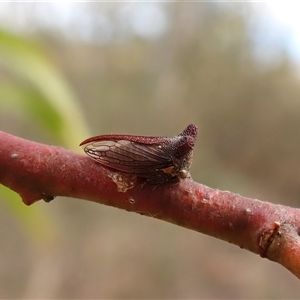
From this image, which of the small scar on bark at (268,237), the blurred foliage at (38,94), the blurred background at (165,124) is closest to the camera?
the small scar on bark at (268,237)

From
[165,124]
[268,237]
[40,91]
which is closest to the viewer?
[268,237]

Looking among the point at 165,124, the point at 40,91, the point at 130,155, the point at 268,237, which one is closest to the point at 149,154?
the point at 130,155

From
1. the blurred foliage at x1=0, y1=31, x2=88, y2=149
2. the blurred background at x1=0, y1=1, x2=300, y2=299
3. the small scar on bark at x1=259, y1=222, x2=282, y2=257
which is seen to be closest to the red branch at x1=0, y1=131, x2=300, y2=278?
the small scar on bark at x1=259, y1=222, x2=282, y2=257

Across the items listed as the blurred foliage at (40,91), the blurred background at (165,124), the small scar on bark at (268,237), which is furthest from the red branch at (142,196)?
the blurred background at (165,124)

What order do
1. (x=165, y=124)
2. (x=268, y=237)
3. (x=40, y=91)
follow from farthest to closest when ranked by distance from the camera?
(x=165, y=124), (x=40, y=91), (x=268, y=237)

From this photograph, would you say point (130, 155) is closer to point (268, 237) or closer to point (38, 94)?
point (268, 237)

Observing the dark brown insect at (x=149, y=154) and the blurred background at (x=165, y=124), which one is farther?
the blurred background at (x=165, y=124)

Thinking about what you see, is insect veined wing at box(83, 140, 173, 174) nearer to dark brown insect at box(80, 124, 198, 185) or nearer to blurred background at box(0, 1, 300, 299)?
dark brown insect at box(80, 124, 198, 185)

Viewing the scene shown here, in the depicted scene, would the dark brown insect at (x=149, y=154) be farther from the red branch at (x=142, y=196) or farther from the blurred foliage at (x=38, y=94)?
the blurred foliage at (x=38, y=94)
